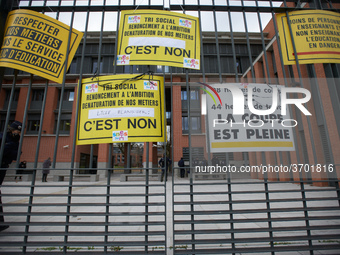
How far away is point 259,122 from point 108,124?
100 inches

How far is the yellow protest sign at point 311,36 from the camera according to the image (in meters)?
3.38

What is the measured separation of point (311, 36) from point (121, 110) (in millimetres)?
3931

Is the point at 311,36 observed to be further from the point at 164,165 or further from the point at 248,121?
the point at 164,165

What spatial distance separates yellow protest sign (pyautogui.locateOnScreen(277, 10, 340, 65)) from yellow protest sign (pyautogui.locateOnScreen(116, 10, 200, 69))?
1.75m

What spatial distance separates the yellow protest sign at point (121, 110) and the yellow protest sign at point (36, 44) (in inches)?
32.9

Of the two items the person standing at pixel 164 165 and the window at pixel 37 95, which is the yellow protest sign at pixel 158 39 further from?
the window at pixel 37 95

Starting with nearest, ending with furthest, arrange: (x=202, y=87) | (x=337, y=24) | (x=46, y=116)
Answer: (x=202, y=87), (x=337, y=24), (x=46, y=116)

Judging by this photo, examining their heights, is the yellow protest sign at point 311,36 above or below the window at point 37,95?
below

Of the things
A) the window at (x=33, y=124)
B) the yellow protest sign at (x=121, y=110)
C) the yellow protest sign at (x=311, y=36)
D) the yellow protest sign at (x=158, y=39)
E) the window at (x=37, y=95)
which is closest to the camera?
the yellow protest sign at (x=121, y=110)

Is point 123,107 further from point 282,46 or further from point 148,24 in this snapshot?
point 282,46

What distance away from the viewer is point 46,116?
20094 millimetres

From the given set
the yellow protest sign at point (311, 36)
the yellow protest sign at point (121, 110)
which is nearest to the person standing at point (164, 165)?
the yellow protest sign at point (121, 110)

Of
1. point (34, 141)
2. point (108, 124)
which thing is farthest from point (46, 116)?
point (108, 124)

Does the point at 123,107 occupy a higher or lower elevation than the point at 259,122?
higher
